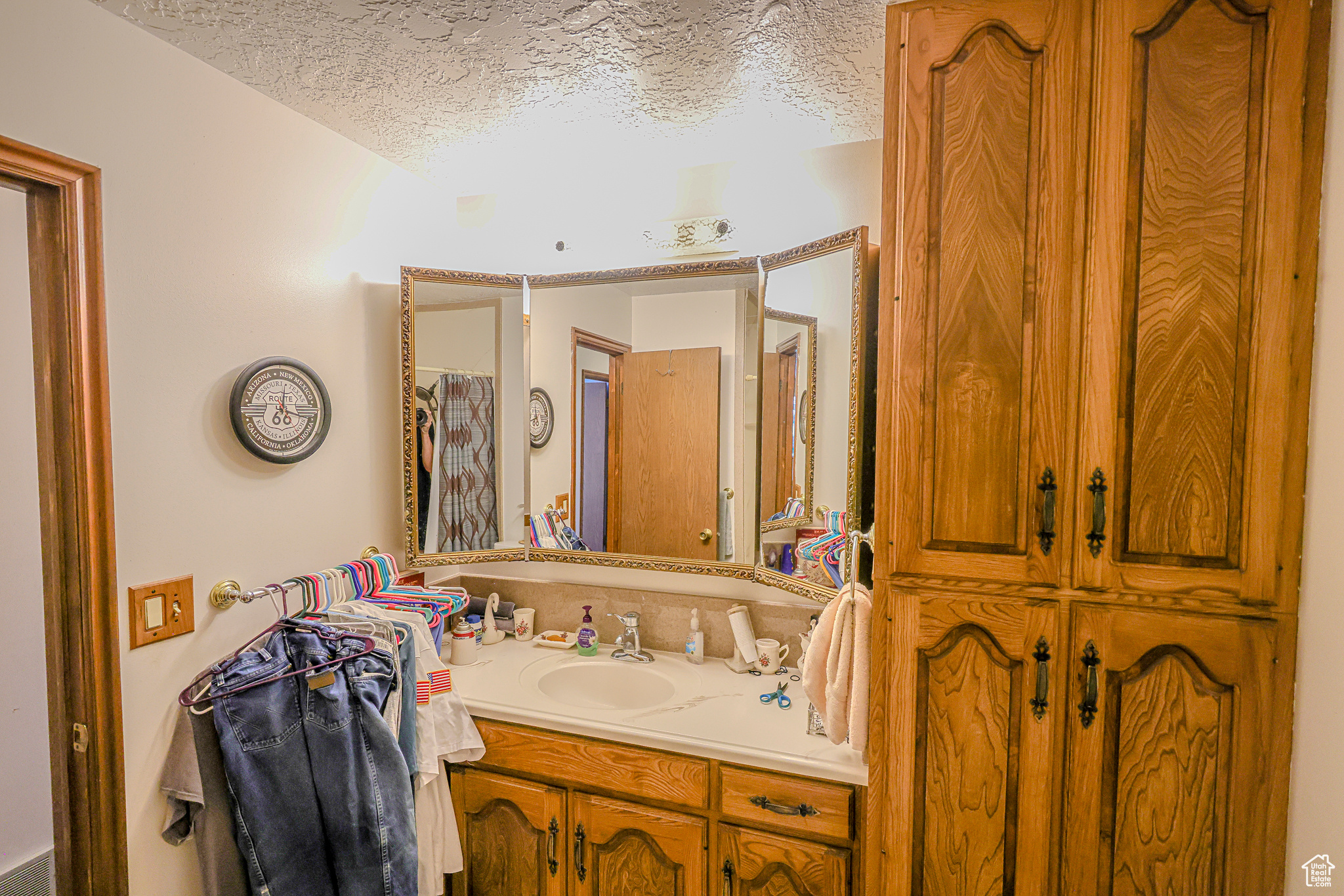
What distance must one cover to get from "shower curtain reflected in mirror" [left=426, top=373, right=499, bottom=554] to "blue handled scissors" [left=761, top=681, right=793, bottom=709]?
102cm

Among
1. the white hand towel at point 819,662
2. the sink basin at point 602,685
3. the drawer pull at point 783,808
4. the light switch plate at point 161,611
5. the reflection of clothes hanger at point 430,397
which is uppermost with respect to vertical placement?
the reflection of clothes hanger at point 430,397

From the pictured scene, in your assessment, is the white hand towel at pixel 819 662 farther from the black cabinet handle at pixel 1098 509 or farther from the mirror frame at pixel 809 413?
the black cabinet handle at pixel 1098 509

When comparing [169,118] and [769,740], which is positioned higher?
[169,118]

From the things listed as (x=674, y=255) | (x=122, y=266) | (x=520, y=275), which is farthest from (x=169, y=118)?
(x=674, y=255)

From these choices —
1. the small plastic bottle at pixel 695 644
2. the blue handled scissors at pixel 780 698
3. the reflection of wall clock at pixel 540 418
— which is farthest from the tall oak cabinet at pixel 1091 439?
the reflection of wall clock at pixel 540 418

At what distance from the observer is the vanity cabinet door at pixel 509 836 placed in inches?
64.7

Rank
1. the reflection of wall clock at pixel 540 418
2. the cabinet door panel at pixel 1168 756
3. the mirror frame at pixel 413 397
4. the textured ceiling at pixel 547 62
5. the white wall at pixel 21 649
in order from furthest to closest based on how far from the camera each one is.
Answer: the reflection of wall clock at pixel 540 418 → the mirror frame at pixel 413 397 → the white wall at pixel 21 649 → the textured ceiling at pixel 547 62 → the cabinet door panel at pixel 1168 756

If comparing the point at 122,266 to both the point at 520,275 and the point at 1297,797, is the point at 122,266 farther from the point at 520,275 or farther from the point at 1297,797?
the point at 1297,797

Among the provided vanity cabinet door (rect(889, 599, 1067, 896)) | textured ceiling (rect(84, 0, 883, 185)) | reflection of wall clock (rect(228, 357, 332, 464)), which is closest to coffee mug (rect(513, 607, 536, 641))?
reflection of wall clock (rect(228, 357, 332, 464))

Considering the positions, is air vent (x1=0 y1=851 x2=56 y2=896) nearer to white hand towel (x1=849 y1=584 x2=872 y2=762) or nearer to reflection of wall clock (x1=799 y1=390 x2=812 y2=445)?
white hand towel (x1=849 y1=584 x2=872 y2=762)

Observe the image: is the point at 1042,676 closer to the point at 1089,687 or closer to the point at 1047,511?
the point at 1089,687

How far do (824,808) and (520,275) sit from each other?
176cm

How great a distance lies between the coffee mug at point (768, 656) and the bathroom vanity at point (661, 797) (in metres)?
0.03

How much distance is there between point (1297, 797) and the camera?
3.42 ft
